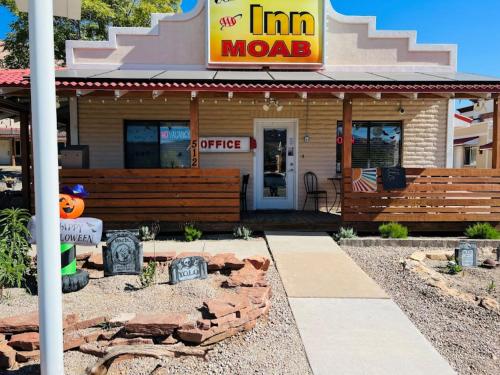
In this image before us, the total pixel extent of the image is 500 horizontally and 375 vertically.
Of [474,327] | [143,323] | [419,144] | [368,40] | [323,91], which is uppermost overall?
[368,40]

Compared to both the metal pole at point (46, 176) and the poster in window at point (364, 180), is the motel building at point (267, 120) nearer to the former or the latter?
the poster in window at point (364, 180)

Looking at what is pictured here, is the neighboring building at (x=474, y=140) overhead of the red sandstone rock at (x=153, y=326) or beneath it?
overhead

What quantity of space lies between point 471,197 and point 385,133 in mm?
2961

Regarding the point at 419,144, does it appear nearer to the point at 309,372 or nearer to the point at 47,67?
the point at 309,372

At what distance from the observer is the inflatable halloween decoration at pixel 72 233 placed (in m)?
4.49

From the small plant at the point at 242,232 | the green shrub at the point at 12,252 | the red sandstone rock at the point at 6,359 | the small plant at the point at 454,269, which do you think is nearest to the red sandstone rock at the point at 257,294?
the red sandstone rock at the point at 6,359

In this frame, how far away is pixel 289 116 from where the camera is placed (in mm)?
10422

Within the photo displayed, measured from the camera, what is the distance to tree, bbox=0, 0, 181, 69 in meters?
19.1

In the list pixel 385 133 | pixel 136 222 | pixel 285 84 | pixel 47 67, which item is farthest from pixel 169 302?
pixel 385 133

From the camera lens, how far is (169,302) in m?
4.34

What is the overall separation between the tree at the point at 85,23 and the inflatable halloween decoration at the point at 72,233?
17.0 m

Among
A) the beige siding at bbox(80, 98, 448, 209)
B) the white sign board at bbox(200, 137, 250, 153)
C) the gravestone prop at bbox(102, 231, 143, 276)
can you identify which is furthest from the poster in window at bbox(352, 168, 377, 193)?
the gravestone prop at bbox(102, 231, 143, 276)

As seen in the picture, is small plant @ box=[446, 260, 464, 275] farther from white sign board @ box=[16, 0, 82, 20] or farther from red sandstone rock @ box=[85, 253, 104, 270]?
white sign board @ box=[16, 0, 82, 20]

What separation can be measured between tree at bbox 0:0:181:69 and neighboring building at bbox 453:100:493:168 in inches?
947
